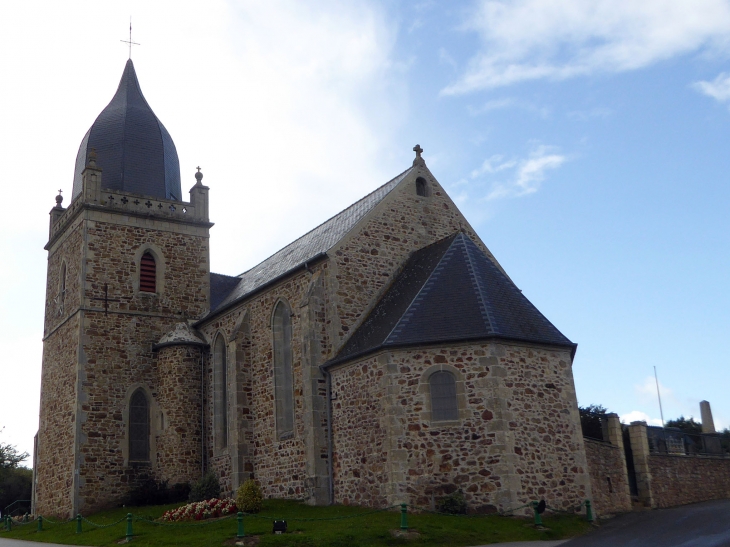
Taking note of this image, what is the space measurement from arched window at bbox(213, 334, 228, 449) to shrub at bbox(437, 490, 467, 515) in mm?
11198

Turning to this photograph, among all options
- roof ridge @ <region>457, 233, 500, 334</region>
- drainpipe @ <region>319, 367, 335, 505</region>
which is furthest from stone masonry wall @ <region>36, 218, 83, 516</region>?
roof ridge @ <region>457, 233, 500, 334</region>

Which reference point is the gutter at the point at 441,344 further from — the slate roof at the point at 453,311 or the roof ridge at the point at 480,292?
the roof ridge at the point at 480,292

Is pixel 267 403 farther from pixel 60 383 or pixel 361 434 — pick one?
pixel 60 383

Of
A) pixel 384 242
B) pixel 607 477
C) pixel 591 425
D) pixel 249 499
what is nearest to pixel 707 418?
pixel 591 425

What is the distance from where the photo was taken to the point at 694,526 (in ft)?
59.6

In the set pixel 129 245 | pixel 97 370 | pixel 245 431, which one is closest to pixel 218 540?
pixel 245 431

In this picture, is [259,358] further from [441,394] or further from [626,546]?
[626,546]

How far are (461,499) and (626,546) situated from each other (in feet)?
15.4

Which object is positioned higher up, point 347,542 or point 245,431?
point 245,431

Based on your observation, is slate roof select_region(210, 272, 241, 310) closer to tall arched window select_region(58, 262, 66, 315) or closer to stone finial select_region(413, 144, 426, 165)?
tall arched window select_region(58, 262, 66, 315)

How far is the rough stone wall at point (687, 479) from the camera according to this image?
26.9 metres

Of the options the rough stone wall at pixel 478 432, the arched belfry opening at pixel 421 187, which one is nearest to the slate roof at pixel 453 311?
the rough stone wall at pixel 478 432

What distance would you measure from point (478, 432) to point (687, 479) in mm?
11872

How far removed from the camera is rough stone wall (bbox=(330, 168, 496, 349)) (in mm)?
24797
